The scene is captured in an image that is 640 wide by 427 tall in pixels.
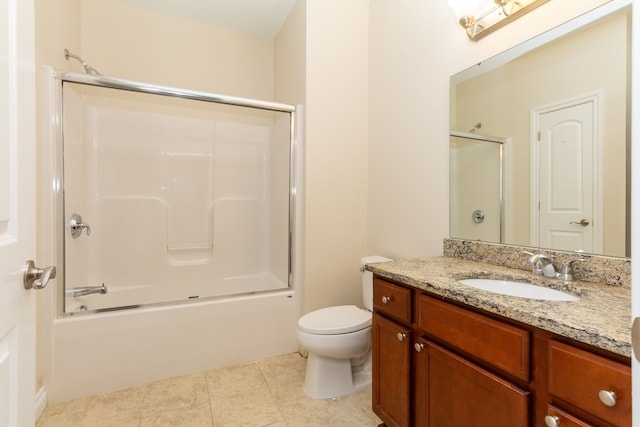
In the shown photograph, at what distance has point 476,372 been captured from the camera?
916mm

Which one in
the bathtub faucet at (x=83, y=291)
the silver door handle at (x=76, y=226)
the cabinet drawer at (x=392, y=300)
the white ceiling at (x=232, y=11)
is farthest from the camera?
the white ceiling at (x=232, y=11)

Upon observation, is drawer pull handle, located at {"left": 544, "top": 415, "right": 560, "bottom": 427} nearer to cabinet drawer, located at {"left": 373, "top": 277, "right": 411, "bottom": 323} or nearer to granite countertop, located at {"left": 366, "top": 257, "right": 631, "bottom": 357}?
granite countertop, located at {"left": 366, "top": 257, "right": 631, "bottom": 357}

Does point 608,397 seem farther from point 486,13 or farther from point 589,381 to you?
point 486,13

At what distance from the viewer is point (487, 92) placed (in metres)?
1.50

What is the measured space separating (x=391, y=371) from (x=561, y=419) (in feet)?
2.16

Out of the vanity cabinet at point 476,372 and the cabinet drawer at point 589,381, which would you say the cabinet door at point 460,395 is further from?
the cabinet drawer at point 589,381

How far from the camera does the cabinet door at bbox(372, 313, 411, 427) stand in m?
1.20

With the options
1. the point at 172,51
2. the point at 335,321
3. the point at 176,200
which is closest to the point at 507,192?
the point at 335,321

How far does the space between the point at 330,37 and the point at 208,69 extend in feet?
4.07

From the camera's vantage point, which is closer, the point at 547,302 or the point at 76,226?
the point at 547,302

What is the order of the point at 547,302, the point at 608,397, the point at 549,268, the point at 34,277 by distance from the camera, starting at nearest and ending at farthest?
1. the point at 608,397
2. the point at 34,277
3. the point at 547,302
4. the point at 549,268

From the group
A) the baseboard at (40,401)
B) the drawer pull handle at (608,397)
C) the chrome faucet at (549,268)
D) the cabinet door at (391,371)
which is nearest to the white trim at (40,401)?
the baseboard at (40,401)

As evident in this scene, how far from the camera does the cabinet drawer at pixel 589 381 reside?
1.98ft

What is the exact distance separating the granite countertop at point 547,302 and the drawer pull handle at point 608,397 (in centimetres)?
9
